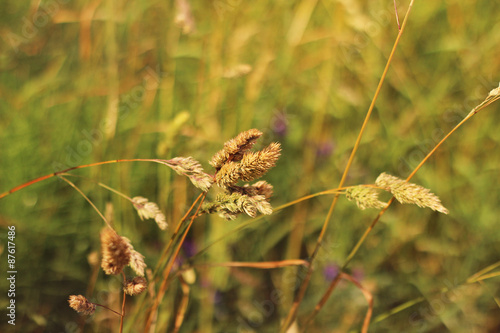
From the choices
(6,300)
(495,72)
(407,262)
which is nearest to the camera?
(6,300)

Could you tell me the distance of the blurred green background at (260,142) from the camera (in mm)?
1282

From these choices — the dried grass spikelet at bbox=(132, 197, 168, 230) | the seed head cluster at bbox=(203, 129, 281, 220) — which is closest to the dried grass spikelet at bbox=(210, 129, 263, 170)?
the seed head cluster at bbox=(203, 129, 281, 220)

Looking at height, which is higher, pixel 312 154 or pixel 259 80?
pixel 259 80

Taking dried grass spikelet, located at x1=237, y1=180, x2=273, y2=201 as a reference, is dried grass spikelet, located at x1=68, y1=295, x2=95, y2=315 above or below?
below

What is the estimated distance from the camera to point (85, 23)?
62.4 inches

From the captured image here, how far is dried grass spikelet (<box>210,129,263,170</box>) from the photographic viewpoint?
2.15 ft

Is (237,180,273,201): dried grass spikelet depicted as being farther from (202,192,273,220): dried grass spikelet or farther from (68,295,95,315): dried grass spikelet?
(68,295,95,315): dried grass spikelet

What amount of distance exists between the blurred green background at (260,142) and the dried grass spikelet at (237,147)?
0.45 m

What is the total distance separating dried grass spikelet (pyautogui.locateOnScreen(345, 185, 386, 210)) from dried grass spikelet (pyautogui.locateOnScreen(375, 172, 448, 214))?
0.03m

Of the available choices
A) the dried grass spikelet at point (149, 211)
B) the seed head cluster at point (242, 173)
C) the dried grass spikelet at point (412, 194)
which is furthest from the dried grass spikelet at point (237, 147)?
the dried grass spikelet at point (412, 194)

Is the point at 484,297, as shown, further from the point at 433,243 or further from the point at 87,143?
the point at 87,143

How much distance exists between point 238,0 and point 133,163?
645mm

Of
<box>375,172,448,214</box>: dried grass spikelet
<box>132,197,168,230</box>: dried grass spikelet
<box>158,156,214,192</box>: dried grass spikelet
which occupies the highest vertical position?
<box>158,156,214,192</box>: dried grass spikelet

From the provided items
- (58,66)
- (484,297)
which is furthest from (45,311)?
(484,297)
